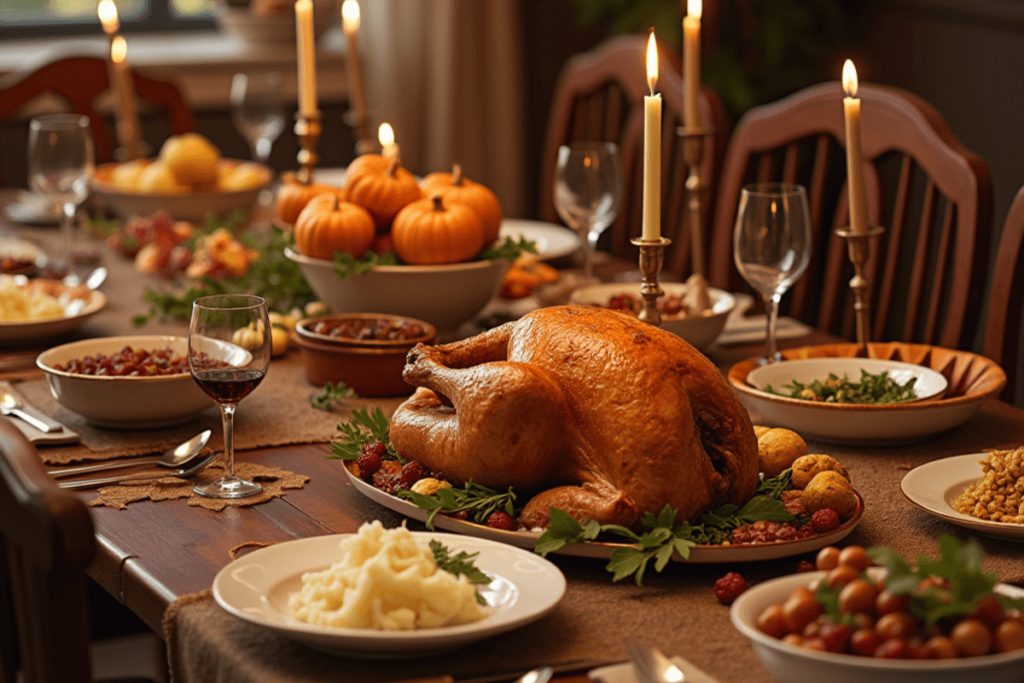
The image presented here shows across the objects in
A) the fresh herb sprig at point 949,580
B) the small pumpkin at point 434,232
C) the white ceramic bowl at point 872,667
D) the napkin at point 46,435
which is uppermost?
the small pumpkin at point 434,232

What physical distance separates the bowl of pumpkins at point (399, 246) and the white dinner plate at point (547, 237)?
0.47m

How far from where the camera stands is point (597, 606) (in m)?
0.99

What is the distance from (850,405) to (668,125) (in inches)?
58.2

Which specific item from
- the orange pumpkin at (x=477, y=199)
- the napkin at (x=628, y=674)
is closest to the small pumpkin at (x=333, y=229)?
the orange pumpkin at (x=477, y=199)

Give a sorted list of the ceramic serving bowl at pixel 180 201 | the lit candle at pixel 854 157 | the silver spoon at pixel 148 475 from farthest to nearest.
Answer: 1. the ceramic serving bowl at pixel 180 201
2. the lit candle at pixel 854 157
3. the silver spoon at pixel 148 475

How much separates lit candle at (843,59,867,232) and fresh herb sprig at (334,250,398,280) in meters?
0.65

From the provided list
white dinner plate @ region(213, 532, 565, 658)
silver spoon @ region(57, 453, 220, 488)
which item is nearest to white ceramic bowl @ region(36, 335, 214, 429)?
silver spoon @ region(57, 453, 220, 488)

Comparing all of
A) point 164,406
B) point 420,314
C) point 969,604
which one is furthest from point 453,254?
point 969,604

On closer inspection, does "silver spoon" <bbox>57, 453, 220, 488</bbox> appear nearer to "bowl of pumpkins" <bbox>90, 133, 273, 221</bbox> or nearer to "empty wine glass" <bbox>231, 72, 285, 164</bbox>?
"bowl of pumpkins" <bbox>90, 133, 273, 221</bbox>

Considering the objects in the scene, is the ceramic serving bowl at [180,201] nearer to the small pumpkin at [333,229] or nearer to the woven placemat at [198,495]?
the small pumpkin at [333,229]

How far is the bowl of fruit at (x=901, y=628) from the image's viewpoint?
0.77 meters

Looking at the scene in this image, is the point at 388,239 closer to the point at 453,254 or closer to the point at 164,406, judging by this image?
the point at 453,254

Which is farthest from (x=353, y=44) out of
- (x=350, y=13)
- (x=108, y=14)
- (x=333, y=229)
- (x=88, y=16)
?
(x=88, y=16)

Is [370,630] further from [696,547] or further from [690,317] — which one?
[690,317]
